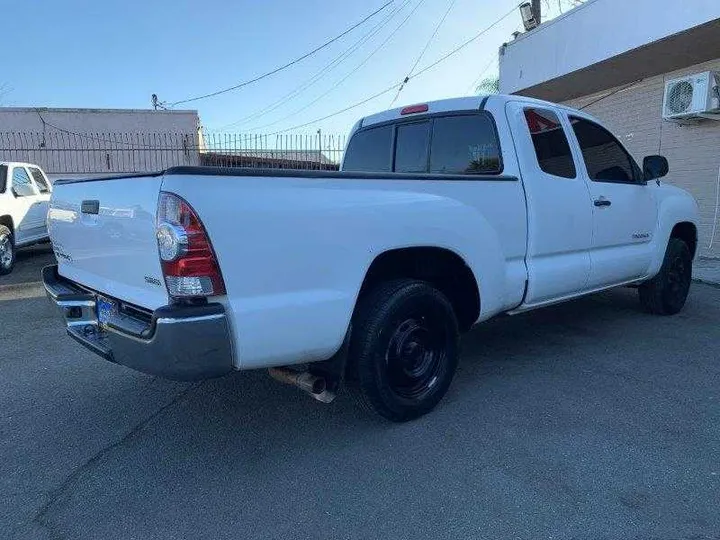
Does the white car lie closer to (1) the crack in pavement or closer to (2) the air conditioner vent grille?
(1) the crack in pavement

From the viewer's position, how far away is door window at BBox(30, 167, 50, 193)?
10.9m

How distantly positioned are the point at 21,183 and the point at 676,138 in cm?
1208

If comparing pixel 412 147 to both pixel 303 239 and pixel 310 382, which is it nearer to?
pixel 303 239

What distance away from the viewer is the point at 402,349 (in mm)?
3395

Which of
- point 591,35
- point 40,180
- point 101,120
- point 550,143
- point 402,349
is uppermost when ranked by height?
point 591,35

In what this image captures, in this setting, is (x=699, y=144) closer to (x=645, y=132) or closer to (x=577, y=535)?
(x=645, y=132)

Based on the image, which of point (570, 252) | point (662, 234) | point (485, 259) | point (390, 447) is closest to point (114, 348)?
point (390, 447)

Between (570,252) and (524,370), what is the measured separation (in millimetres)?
1015

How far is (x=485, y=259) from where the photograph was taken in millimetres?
3633

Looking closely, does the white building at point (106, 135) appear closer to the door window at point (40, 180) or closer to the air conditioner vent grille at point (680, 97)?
the door window at point (40, 180)

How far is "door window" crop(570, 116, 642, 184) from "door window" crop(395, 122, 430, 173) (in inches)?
51.4

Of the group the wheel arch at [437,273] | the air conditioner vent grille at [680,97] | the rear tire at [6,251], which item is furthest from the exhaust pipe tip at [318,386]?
the air conditioner vent grille at [680,97]

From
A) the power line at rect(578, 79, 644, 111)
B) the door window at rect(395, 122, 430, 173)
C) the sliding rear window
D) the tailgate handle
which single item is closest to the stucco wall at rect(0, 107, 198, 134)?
the power line at rect(578, 79, 644, 111)

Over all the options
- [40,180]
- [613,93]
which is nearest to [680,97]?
[613,93]
